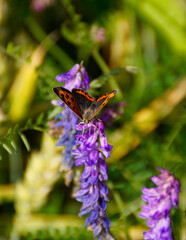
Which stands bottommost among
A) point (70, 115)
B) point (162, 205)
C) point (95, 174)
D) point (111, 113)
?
point (162, 205)

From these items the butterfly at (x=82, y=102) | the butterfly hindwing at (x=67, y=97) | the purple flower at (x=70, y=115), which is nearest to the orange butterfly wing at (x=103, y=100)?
the butterfly at (x=82, y=102)

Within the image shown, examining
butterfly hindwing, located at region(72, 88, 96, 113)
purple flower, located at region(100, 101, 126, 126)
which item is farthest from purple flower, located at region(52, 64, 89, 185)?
purple flower, located at region(100, 101, 126, 126)

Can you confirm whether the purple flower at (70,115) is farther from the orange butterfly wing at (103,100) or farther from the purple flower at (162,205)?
the purple flower at (162,205)

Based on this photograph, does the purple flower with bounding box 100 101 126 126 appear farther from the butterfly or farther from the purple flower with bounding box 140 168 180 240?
the purple flower with bounding box 140 168 180 240

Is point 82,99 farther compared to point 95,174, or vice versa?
point 82,99

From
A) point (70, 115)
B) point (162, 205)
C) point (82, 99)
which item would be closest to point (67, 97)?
point (82, 99)

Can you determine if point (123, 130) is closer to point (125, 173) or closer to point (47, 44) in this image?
point (125, 173)

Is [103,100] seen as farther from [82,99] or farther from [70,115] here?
[70,115]
